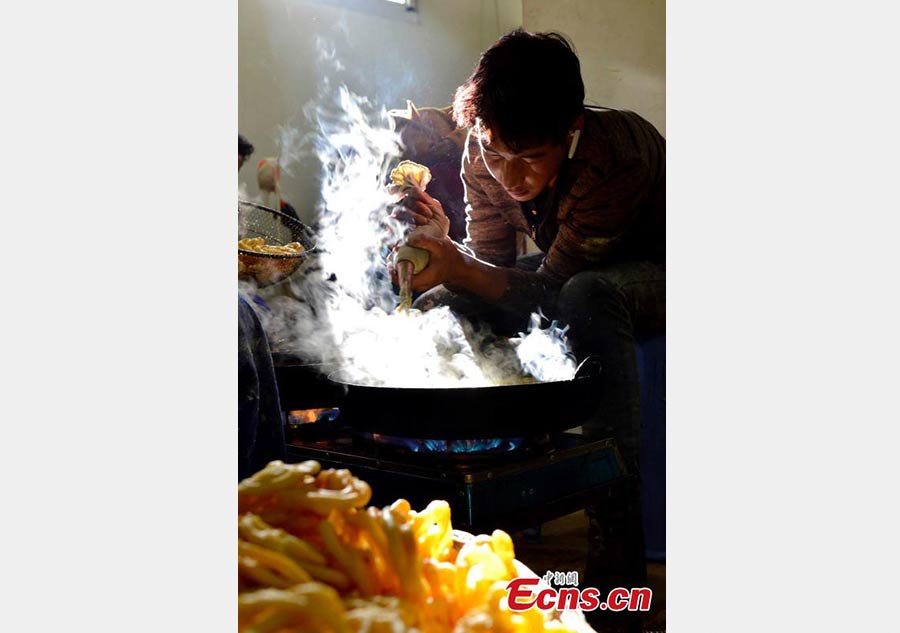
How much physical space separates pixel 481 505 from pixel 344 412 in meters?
0.34

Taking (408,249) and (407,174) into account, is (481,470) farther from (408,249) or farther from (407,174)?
(407,174)

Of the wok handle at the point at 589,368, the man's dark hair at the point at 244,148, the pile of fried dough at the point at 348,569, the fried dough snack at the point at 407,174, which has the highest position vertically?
the man's dark hair at the point at 244,148

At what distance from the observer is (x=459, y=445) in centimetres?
173

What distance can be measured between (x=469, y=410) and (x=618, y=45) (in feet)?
2.49

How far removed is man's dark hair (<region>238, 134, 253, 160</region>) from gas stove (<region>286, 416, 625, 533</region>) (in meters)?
0.53

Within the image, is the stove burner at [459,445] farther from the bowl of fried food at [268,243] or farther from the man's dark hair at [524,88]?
the man's dark hair at [524,88]

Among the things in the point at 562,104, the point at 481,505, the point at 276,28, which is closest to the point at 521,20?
the point at 562,104

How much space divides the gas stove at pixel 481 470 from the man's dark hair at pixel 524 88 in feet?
2.04

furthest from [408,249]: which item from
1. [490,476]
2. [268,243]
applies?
[490,476]

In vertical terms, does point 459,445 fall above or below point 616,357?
A: below

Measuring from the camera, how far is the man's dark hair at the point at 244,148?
1.71m

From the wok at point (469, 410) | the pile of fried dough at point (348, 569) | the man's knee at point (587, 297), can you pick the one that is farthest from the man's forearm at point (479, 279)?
the pile of fried dough at point (348, 569)

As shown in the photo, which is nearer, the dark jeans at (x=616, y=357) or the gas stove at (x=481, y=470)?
the gas stove at (x=481, y=470)

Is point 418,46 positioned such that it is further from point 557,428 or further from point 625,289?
point 557,428
